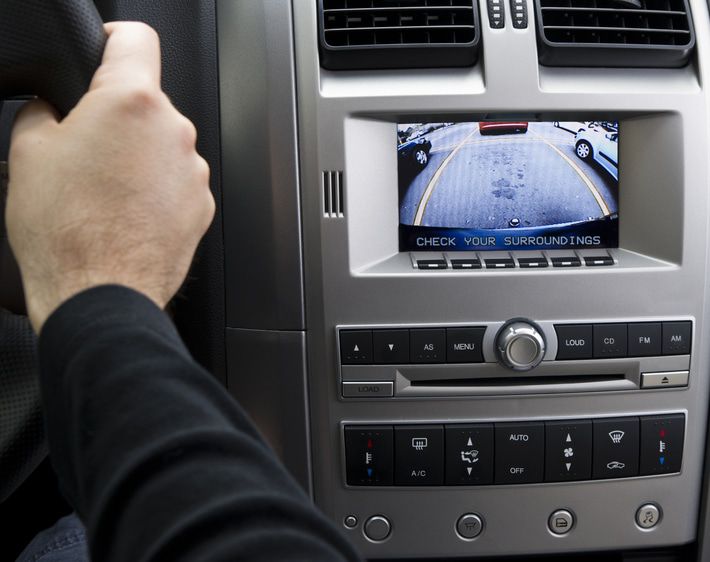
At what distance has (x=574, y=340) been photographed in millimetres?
932

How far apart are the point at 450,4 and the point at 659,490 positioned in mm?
700

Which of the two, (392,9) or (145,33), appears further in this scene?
(392,9)

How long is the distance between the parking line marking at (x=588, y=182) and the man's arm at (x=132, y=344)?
1.73ft

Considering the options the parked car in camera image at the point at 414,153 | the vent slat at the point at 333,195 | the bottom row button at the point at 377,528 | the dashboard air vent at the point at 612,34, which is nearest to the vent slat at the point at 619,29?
the dashboard air vent at the point at 612,34

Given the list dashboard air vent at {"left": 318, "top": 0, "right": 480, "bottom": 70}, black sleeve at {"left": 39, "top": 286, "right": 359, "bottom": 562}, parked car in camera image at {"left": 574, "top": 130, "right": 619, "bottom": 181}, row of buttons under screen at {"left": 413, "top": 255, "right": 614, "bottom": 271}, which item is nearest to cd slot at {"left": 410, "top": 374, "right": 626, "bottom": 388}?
row of buttons under screen at {"left": 413, "top": 255, "right": 614, "bottom": 271}

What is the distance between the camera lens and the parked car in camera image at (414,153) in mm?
938

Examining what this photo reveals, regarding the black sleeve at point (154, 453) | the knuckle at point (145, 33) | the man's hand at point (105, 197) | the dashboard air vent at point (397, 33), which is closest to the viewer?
the black sleeve at point (154, 453)

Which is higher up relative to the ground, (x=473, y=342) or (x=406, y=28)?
(x=406, y=28)

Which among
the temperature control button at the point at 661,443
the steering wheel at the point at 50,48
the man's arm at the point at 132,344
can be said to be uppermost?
Answer: the steering wheel at the point at 50,48

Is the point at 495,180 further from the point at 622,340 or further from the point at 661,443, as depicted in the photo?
the point at 661,443

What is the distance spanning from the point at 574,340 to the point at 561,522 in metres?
0.25

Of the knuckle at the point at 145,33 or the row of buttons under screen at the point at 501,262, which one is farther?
the row of buttons under screen at the point at 501,262

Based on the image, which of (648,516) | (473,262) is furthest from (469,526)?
(473,262)

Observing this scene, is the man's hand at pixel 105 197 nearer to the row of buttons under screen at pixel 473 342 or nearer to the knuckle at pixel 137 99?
the knuckle at pixel 137 99
